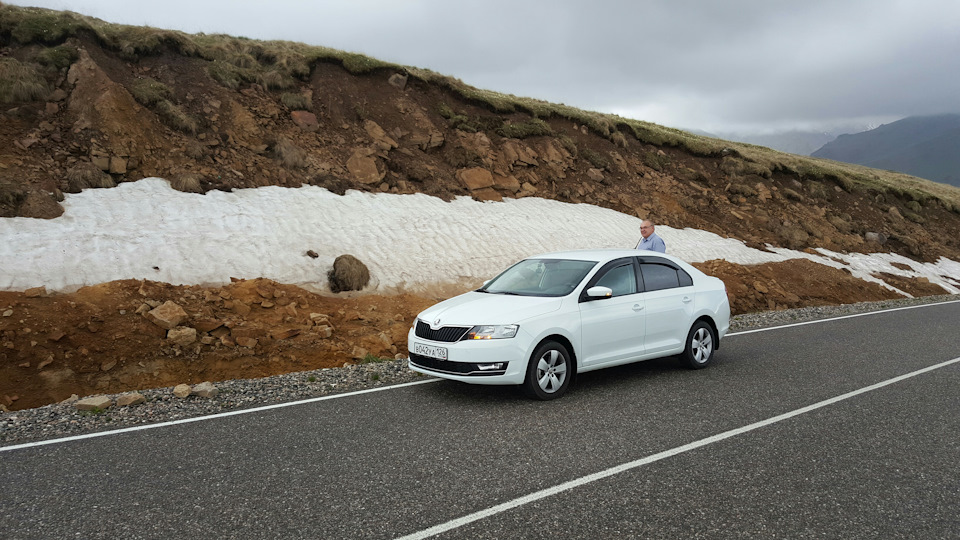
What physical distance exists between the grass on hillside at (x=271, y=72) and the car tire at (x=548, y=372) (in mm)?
15174

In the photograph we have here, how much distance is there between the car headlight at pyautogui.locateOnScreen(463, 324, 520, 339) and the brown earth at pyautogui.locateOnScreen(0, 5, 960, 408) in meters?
4.53

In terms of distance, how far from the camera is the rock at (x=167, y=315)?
1034cm

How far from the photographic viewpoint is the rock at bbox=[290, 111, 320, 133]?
20344mm

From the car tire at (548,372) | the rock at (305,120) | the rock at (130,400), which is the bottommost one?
the car tire at (548,372)

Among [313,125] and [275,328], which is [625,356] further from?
[313,125]

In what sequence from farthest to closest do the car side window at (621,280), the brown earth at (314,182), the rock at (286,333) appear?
the rock at (286,333)
the brown earth at (314,182)
the car side window at (621,280)

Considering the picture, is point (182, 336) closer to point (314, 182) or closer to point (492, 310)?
point (492, 310)

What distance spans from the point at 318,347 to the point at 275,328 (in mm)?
937

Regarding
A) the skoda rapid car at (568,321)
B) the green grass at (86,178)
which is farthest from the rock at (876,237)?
the green grass at (86,178)

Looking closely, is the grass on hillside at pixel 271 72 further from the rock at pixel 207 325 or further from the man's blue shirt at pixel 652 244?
→ the man's blue shirt at pixel 652 244

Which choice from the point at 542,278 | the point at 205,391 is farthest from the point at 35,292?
the point at 542,278

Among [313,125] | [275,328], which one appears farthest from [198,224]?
[313,125]

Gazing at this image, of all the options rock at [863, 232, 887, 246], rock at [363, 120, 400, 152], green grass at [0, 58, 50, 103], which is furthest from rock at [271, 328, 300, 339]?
rock at [863, 232, 887, 246]

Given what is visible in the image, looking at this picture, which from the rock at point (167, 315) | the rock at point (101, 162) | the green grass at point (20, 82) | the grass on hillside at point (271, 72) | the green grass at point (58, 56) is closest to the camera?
the rock at point (167, 315)
